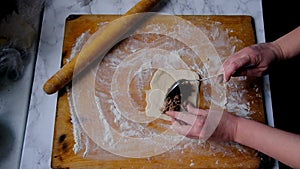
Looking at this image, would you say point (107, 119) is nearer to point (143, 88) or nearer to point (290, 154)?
point (143, 88)

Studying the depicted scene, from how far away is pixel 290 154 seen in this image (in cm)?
82

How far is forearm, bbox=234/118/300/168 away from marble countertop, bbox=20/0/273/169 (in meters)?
0.12

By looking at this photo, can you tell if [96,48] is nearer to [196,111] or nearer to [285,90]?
[196,111]

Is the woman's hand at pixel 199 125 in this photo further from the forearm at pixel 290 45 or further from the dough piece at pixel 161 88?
the forearm at pixel 290 45

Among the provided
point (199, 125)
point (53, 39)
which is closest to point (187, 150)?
point (199, 125)

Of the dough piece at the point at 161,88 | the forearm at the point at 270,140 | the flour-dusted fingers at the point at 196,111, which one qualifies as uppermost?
the dough piece at the point at 161,88

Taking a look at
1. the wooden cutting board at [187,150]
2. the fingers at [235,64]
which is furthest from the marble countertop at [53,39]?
the fingers at [235,64]

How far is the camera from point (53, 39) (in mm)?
1069

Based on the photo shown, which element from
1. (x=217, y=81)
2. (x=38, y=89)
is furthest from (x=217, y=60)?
(x=38, y=89)

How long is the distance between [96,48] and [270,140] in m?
0.50

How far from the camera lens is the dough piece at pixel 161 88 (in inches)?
37.9

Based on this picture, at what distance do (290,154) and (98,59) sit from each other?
0.54 meters

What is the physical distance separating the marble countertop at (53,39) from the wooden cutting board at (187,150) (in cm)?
3

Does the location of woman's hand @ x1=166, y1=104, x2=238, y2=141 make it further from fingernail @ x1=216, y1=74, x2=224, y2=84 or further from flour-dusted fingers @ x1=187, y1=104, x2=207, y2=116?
fingernail @ x1=216, y1=74, x2=224, y2=84
